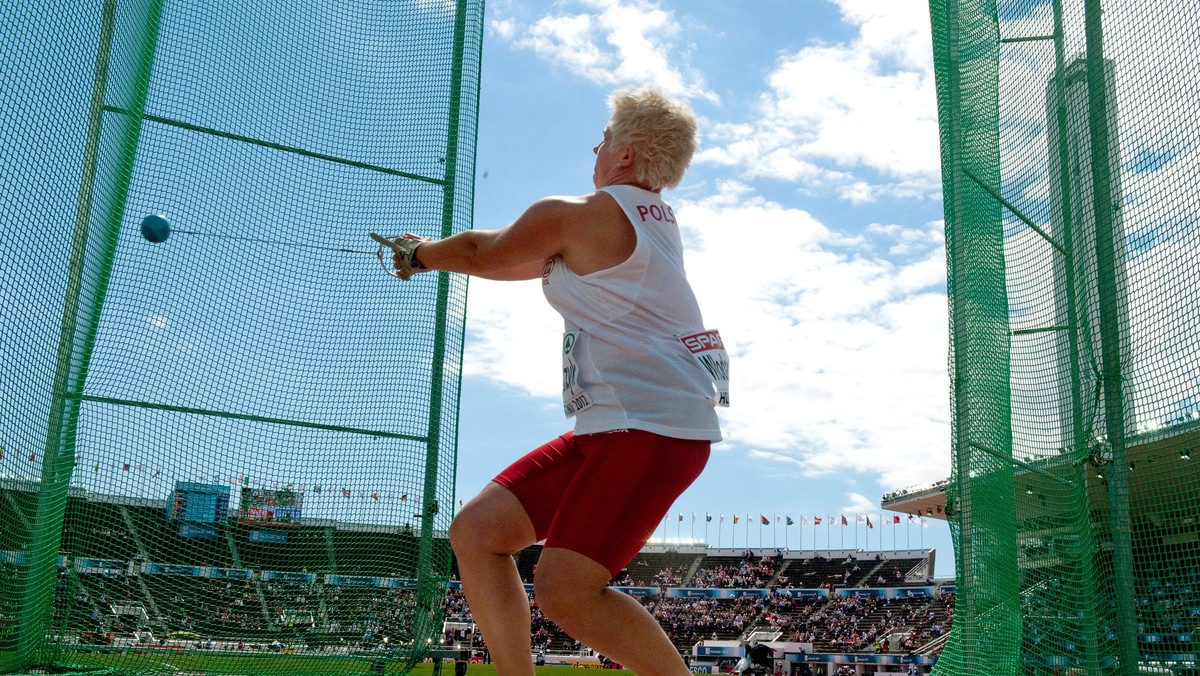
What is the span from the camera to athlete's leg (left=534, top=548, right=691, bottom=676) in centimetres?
202

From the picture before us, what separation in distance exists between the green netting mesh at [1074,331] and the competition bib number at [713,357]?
2.09 metres

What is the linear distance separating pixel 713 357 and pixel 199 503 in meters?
2.27

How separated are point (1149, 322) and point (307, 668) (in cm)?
338

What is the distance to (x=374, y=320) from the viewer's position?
400 cm

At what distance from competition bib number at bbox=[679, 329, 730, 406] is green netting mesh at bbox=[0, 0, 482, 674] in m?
1.81

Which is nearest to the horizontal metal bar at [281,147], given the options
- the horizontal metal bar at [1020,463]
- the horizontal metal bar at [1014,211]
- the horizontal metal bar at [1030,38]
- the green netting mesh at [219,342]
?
the green netting mesh at [219,342]

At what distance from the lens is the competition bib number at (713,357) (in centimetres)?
227

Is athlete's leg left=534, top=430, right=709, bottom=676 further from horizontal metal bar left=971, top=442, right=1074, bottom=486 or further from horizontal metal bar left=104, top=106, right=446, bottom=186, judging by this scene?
horizontal metal bar left=971, top=442, right=1074, bottom=486

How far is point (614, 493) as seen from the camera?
207 cm

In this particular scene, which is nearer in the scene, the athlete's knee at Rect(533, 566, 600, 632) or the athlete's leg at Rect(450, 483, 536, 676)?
the athlete's knee at Rect(533, 566, 600, 632)

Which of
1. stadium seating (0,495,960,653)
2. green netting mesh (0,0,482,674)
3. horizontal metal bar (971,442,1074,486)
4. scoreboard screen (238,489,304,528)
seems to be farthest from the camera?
horizontal metal bar (971,442,1074,486)

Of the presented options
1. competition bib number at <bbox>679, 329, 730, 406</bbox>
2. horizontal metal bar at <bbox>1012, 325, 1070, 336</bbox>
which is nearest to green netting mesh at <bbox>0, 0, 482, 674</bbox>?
competition bib number at <bbox>679, 329, 730, 406</bbox>

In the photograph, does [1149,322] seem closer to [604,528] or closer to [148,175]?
[604,528]

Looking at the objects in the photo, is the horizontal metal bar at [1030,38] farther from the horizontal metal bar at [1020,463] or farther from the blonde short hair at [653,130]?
the blonde short hair at [653,130]
